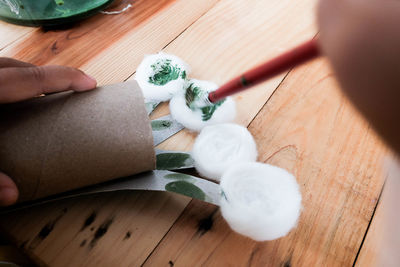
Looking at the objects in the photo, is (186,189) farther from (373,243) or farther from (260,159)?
(373,243)

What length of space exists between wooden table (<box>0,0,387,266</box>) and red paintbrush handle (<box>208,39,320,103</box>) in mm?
197

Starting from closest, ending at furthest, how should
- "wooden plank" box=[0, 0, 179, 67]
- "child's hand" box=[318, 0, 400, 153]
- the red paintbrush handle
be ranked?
1. "child's hand" box=[318, 0, 400, 153]
2. the red paintbrush handle
3. "wooden plank" box=[0, 0, 179, 67]

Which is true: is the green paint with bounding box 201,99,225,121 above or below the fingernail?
below

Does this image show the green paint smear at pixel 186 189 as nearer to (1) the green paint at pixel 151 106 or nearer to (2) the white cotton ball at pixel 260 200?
(2) the white cotton ball at pixel 260 200

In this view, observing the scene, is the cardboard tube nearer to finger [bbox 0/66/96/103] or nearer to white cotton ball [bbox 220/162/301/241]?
finger [bbox 0/66/96/103]

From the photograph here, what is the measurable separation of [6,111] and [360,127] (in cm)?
65

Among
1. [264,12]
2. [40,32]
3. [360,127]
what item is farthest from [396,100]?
[40,32]

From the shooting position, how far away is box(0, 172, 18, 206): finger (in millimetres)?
458

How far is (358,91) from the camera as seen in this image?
22 cm

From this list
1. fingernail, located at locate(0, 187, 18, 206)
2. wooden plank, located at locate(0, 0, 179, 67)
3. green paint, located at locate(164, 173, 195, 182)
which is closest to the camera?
fingernail, located at locate(0, 187, 18, 206)

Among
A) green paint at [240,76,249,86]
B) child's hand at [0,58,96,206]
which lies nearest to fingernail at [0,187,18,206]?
child's hand at [0,58,96,206]

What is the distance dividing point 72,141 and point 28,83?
4.6 inches

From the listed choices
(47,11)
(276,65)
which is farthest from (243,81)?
(47,11)

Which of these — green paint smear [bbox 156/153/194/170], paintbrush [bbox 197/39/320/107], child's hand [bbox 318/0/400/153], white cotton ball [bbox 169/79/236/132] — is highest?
child's hand [bbox 318/0/400/153]
